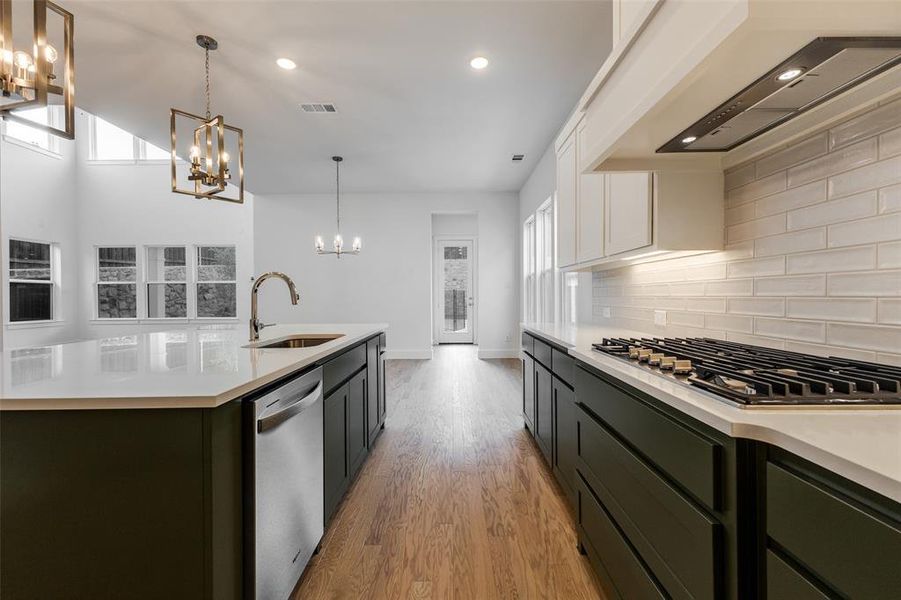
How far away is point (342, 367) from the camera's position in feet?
7.11

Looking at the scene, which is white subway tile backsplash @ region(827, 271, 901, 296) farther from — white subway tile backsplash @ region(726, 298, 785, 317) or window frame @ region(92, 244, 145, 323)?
window frame @ region(92, 244, 145, 323)

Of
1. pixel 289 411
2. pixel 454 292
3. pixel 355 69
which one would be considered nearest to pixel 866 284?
pixel 289 411

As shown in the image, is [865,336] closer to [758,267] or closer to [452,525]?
[758,267]

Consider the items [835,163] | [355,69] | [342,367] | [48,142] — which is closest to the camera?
[835,163]

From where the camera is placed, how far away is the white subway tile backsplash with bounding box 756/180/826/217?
1271 millimetres

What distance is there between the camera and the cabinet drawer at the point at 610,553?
1147 mm

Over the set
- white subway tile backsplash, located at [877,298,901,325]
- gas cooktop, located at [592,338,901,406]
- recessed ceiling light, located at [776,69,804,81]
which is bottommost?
gas cooktop, located at [592,338,901,406]

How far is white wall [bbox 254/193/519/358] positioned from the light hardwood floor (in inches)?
153

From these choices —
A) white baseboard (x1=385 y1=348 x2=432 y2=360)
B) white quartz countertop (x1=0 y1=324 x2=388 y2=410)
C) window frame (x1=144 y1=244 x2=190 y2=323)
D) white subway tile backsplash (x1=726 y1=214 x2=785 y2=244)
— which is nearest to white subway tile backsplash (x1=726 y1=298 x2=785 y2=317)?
white subway tile backsplash (x1=726 y1=214 x2=785 y2=244)

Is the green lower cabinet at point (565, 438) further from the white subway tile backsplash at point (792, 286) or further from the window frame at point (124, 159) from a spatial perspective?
the window frame at point (124, 159)

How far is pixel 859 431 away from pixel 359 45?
337 centimetres

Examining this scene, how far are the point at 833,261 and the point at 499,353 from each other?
6.25m

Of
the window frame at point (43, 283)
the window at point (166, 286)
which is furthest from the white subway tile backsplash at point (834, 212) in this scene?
the window frame at point (43, 283)

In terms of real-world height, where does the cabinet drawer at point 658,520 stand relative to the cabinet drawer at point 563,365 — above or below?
below
